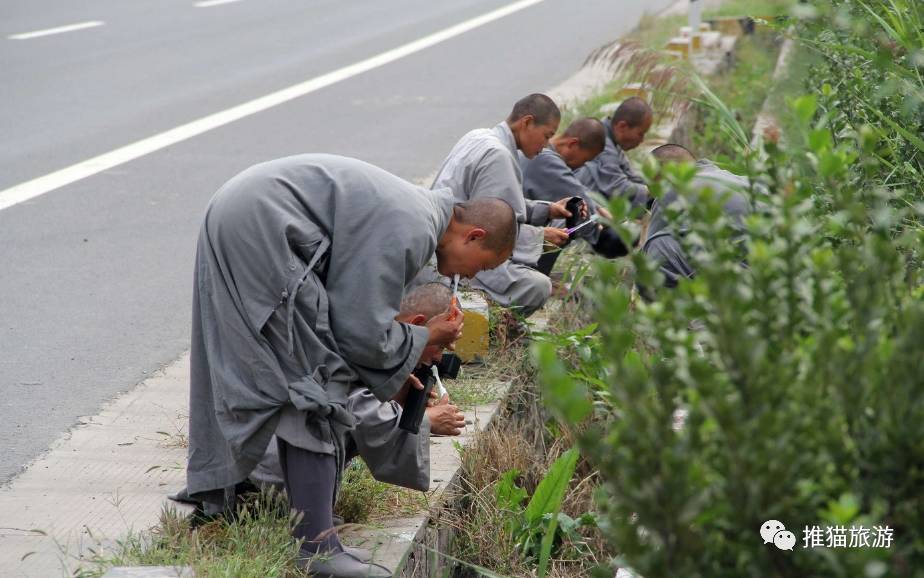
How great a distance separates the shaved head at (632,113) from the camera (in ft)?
24.4

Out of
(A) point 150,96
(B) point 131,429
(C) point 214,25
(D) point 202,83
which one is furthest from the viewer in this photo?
(C) point 214,25

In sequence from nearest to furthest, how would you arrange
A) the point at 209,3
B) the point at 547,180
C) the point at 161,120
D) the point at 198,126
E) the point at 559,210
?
1. the point at 559,210
2. the point at 547,180
3. the point at 198,126
4. the point at 161,120
5. the point at 209,3

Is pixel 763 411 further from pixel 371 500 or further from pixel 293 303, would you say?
pixel 371 500

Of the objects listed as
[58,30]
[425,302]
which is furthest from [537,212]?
[58,30]

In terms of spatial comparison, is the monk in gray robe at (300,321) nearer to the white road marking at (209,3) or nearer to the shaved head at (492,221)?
the shaved head at (492,221)

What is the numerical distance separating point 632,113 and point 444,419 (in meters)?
3.88

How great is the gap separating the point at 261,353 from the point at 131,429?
1.40m

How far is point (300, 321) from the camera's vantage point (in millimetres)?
3414

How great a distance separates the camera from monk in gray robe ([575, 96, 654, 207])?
7.34 meters

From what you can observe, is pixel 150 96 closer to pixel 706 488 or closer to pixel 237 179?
pixel 237 179

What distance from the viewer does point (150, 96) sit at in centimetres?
1119

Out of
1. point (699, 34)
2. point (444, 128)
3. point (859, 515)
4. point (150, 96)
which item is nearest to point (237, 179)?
point (859, 515)

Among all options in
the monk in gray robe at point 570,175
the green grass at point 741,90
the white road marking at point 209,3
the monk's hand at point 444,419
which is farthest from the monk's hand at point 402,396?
the white road marking at point 209,3

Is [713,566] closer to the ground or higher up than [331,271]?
higher up
